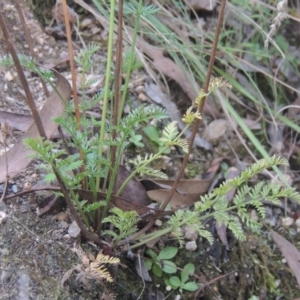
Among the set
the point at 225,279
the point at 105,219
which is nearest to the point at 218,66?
the point at 225,279

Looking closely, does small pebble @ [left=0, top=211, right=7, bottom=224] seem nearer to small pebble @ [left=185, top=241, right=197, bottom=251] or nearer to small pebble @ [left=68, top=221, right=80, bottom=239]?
small pebble @ [left=68, top=221, right=80, bottom=239]

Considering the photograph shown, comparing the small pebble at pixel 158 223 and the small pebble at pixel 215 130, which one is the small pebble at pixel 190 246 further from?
the small pebble at pixel 215 130

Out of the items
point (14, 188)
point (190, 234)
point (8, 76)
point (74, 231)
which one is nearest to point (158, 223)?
point (190, 234)

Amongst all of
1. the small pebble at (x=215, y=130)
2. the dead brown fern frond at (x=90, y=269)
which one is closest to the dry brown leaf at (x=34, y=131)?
the dead brown fern frond at (x=90, y=269)

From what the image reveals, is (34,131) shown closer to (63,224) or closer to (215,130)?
(63,224)

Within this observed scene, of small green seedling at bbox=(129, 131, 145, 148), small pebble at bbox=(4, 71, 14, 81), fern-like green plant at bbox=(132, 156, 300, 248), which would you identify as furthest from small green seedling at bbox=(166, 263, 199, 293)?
small pebble at bbox=(4, 71, 14, 81)
